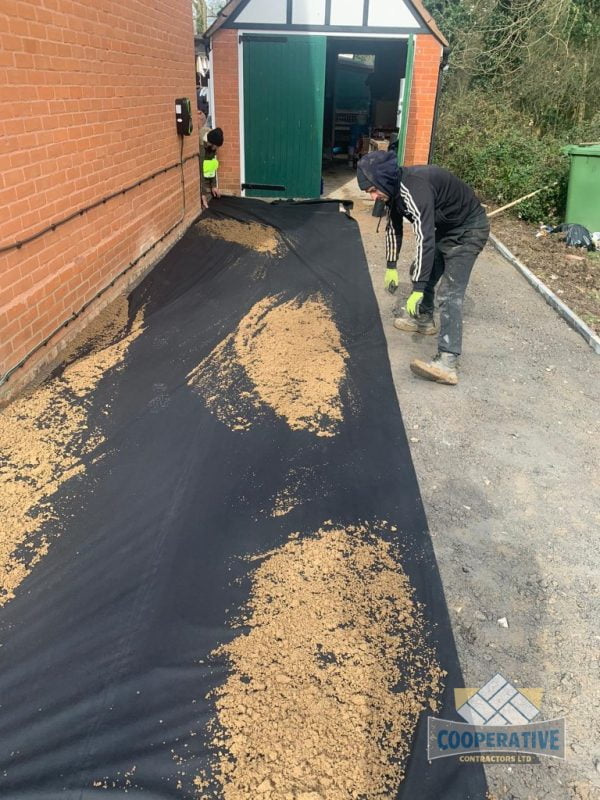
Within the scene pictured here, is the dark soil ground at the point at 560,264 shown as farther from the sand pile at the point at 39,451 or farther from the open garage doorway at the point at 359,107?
the open garage doorway at the point at 359,107

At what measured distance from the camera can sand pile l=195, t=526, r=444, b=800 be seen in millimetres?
1937

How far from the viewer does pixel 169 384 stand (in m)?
4.33

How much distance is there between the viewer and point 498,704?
225 cm

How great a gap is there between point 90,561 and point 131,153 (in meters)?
5.03

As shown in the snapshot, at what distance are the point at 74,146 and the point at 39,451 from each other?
9.59ft

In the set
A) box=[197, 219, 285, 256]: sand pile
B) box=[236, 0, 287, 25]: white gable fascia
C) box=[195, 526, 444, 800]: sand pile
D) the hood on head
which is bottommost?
box=[195, 526, 444, 800]: sand pile

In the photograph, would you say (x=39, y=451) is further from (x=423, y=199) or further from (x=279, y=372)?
(x=423, y=199)

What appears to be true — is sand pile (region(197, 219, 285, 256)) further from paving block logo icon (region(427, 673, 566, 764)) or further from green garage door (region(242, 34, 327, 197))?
paving block logo icon (region(427, 673, 566, 764))

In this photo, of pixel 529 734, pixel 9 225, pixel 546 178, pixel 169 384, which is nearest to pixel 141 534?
pixel 169 384

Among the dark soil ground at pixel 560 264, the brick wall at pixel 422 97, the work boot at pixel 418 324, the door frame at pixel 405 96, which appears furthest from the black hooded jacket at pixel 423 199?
the brick wall at pixel 422 97

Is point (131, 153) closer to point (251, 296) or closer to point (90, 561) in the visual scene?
point (251, 296)

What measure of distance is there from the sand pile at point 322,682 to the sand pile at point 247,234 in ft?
18.1

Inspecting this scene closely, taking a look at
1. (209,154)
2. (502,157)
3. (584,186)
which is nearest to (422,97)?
(502,157)

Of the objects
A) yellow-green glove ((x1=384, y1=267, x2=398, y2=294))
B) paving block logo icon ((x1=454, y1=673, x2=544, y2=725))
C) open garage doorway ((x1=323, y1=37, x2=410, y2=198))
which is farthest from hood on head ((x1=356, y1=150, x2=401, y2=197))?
open garage doorway ((x1=323, y1=37, x2=410, y2=198))
